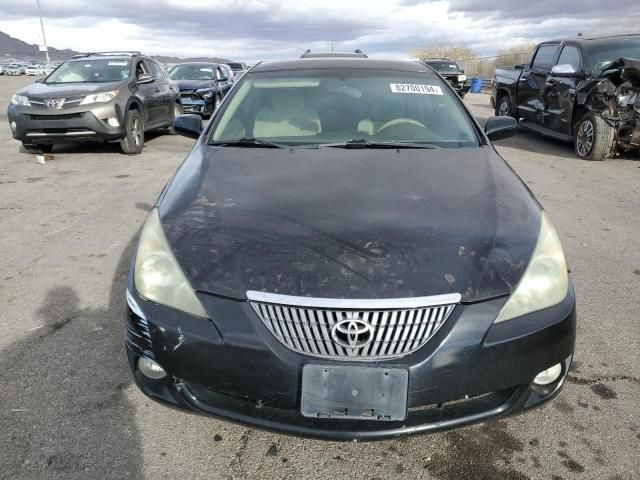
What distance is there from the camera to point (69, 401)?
93.7 inches

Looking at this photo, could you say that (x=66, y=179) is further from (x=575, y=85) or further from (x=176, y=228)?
(x=575, y=85)

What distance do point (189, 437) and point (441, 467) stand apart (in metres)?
1.02

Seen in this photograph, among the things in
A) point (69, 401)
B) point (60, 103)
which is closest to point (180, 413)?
point (69, 401)

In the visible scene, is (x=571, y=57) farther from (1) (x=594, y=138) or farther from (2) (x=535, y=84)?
(1) (x=594, y=138)

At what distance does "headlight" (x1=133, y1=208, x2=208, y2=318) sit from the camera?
1.85 metres

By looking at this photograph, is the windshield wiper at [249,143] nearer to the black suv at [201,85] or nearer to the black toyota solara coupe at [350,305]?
the black toyota solara coupe at [350,305]

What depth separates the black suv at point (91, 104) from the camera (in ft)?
26.2

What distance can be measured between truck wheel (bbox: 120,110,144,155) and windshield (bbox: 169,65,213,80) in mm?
5921

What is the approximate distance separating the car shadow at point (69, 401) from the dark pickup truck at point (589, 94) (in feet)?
23.7

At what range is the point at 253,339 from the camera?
1739 mm

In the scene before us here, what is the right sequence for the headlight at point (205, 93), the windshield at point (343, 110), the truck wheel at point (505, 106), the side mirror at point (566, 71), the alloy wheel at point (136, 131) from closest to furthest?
the windshield at point (343, 110) → the side mirror at point (566, 71) → the alloy wheel at point (136, 131) → the truck wheel at point (505, 106) → the headlight at point (205, 93)

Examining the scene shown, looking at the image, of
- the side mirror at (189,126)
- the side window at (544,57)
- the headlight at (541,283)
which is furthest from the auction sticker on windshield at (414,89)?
the side window at (544,57)

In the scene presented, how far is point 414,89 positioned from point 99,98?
251 inches

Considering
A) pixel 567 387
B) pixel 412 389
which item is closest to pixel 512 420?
pixel 567 387
